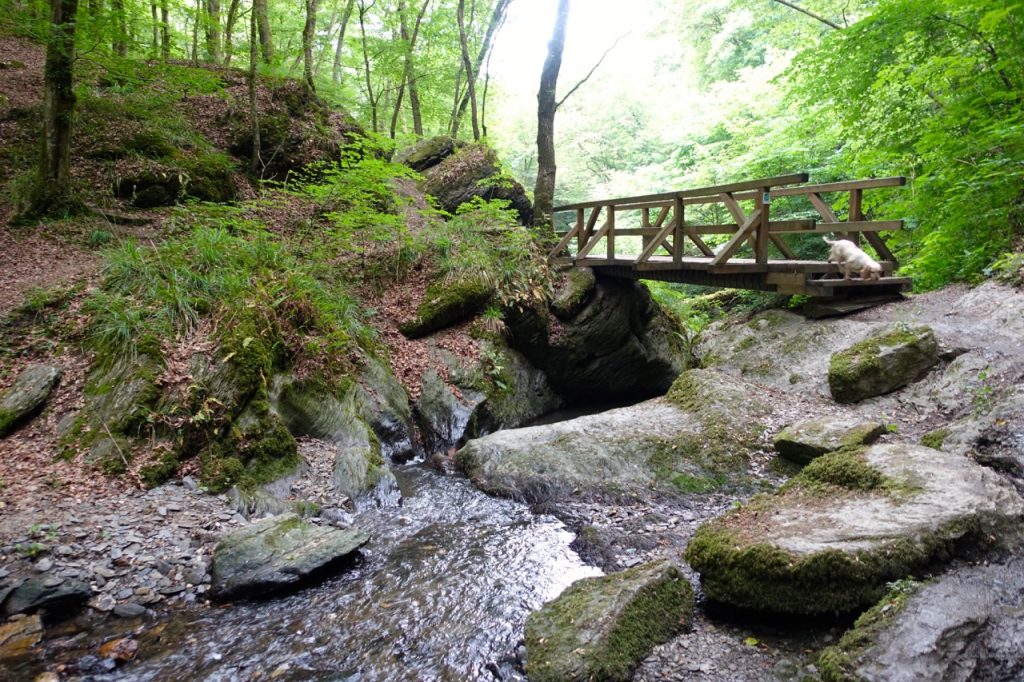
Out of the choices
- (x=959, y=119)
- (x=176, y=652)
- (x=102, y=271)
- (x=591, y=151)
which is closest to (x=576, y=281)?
(x=959, y=119)

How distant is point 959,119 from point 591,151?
21212 millimetres

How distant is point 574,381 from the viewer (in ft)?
36.3

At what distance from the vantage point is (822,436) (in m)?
5.50

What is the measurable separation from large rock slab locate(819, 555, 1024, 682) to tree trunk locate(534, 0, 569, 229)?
10.6 metres

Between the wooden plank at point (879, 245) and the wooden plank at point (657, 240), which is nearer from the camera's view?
the wooden plank at point (879, 245)

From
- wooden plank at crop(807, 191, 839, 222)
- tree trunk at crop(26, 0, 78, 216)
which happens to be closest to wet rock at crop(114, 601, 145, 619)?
tree trunk at crop(26, 0, 78, 216)

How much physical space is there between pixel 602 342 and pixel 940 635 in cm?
853

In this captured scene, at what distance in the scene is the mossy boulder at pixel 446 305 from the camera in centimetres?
937

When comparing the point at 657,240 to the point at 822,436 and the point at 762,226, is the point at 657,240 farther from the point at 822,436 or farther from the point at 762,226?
the point at 822,436

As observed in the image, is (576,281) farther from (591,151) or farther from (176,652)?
(591,151)

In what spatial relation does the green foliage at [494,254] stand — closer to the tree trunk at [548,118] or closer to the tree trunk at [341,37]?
the tree trunk at [548,118]

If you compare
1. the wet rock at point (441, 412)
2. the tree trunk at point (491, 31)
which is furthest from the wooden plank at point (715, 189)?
the tree trunk at point (491, 31)

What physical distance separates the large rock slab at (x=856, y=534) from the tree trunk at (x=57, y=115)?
413 inches

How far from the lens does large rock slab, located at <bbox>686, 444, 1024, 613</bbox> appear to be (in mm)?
3186
